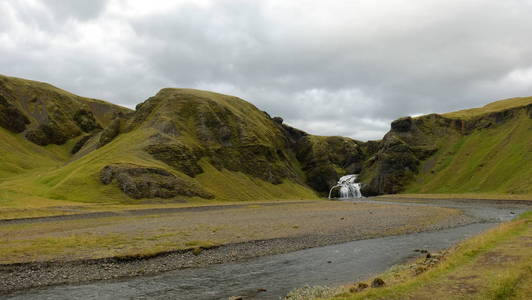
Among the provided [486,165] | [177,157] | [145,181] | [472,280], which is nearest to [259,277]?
[472,280]

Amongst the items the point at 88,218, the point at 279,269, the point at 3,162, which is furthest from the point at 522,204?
the point at 3,162

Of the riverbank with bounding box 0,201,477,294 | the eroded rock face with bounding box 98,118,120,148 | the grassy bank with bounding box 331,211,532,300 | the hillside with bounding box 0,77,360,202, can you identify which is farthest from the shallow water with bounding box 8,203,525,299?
the eroded rock face with bounding box 98,118,120,148

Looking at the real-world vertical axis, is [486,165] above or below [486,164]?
below

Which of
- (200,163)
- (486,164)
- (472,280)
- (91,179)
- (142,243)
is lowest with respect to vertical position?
(142,243)

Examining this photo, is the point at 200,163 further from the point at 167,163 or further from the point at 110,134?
the point at 110,134

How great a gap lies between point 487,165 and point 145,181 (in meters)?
143

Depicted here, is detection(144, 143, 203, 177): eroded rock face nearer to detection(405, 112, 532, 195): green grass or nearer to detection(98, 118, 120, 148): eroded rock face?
detection(98, 118, 120, 148): eroded rock face

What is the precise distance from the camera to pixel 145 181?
A: 111 meters

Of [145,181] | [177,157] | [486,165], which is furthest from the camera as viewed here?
[486,165]

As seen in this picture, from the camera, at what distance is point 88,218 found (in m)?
71.8

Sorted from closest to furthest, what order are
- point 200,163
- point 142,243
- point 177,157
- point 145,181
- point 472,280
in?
point 472,280, point 142,243, point 145,181, point 177,157, point 200,163

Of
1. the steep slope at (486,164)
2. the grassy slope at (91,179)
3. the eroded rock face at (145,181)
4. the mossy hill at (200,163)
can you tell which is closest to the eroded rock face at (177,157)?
the mossy hill at (200,163)

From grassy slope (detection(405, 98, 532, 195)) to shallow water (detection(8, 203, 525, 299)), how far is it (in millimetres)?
98733

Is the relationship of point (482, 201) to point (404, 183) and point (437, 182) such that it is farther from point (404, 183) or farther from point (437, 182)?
point (404, 183)
